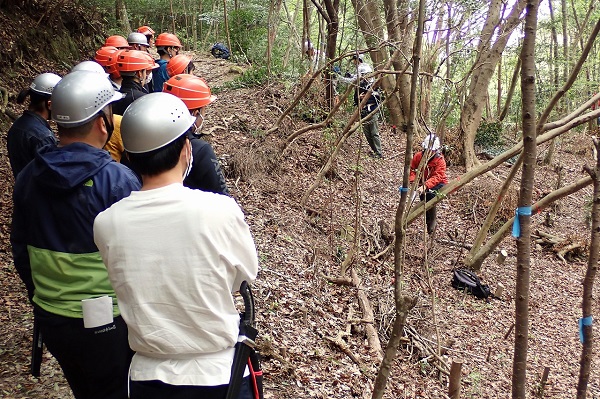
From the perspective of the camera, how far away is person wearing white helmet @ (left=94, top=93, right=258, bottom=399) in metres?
1.83

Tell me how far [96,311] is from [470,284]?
7727mm

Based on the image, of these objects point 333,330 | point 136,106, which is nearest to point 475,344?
point 333,330

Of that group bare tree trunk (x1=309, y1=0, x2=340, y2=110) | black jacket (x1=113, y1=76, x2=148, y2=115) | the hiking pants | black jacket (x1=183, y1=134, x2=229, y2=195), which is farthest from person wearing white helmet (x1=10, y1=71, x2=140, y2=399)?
the hiking pants

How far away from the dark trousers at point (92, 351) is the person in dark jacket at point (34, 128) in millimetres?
1735

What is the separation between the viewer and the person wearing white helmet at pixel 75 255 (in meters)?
2.33

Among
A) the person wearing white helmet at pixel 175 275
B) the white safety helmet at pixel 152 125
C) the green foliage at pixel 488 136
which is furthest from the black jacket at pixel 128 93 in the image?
the green foliage at pixel 488 136

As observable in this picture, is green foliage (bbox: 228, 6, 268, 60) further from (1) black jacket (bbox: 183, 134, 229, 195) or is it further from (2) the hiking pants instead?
(1) black jacket (bbox: 183, 134, 229, 195)

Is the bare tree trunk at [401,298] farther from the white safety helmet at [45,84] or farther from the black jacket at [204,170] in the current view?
the white safety helmet at [45,84]

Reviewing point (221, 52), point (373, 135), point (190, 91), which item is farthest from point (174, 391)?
point (221, 52)

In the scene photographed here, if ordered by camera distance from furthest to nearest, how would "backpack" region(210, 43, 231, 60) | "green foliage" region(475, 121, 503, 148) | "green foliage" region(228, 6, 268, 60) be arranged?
"green foliage" region(475, 121, 503, 148) < "green foliage" region(228, 6, 268, 60) < "backpack" region(210, 43, 231, 60)

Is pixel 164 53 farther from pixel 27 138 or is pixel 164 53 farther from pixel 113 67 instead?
pixel 27 138

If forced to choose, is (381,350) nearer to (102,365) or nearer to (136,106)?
(102,365)

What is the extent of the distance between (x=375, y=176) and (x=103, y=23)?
936cm

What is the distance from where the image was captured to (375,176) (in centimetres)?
1175
